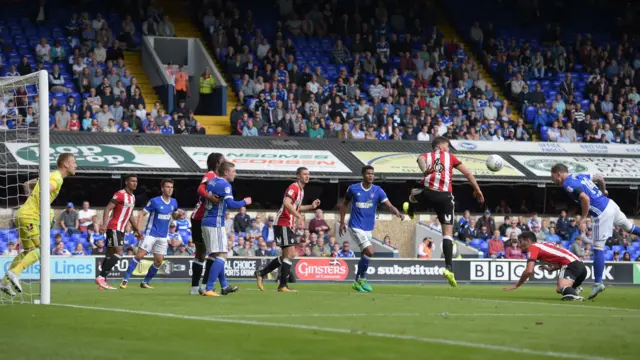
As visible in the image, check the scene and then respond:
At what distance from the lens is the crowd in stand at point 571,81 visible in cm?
3550

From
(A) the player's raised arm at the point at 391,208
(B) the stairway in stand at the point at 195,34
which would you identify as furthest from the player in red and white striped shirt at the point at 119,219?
(B) the stairway in stand at the point at 195,34

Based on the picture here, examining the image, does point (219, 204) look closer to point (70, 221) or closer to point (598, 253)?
point (598, 253)

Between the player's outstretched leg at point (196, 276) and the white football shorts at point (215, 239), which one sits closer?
the white football shorts at point (215, 239)

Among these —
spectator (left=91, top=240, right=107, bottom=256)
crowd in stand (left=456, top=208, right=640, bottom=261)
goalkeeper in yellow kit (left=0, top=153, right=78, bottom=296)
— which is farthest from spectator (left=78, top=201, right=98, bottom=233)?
goalkeeper in yellow kit (left=0, top=153, right=78, bottom=296)

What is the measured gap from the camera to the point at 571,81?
125ft

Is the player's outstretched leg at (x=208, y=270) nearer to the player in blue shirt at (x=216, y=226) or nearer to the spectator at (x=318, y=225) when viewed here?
the player in blue shirt at (x=216, y=226)

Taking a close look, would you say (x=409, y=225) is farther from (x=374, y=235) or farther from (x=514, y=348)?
(x=514, y=348)

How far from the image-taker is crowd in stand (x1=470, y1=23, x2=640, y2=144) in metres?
35.5

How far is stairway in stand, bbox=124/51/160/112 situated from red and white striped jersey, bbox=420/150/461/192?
56.1 ft

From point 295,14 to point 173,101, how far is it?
695cm

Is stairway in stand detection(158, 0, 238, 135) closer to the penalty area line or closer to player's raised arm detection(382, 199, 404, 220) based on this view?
player's raised arm detection(382, 199, 404, 220)

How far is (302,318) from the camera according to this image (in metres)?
10.9

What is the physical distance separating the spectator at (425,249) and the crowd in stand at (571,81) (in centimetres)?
744

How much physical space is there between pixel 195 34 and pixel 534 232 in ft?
43.1
